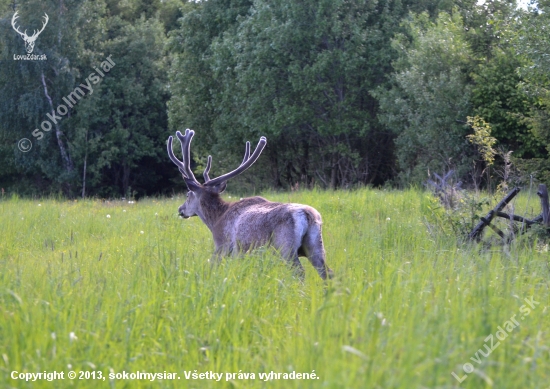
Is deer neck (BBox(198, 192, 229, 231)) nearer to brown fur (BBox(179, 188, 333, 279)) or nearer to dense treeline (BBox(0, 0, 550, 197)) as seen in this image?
brown fur (BBox(179, 188, 333, 279))

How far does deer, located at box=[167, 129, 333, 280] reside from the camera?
20.4ft

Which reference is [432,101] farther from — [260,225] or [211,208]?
[260,225]

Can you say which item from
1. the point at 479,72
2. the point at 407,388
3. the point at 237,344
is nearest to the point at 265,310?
the point at 237,344

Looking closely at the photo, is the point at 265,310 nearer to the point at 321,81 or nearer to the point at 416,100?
the point at 416,100

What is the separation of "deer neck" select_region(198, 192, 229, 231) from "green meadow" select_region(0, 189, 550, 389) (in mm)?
1698

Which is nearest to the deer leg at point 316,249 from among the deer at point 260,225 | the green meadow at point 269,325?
the deer at point 260,225

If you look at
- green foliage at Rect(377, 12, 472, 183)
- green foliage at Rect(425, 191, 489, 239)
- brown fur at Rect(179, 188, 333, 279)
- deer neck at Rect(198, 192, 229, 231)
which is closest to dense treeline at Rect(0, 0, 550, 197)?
green foliage at Rect(377, 12, 472, 183)

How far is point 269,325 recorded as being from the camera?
173 inches

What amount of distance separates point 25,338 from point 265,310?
163 centimetres

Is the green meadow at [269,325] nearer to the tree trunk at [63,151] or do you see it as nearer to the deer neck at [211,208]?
the deer neck at [211,208]

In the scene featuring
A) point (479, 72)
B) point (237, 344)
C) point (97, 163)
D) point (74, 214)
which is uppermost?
point (479, 72)

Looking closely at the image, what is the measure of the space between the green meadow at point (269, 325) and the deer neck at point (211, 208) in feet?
5.57

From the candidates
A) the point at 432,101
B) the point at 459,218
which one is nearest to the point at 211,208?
the point at 459,218

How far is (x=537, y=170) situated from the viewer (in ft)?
46.8
